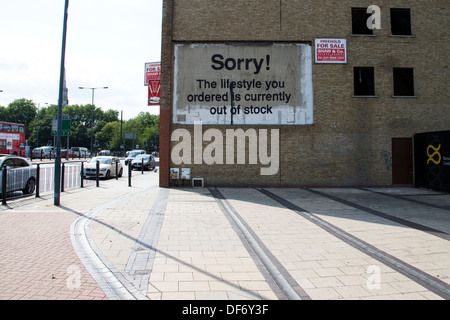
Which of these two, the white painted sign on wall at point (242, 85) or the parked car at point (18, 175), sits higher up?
the white painted sign on wall at point (242, 85)

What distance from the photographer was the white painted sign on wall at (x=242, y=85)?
48.4 feet

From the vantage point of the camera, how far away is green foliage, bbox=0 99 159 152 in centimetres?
7794

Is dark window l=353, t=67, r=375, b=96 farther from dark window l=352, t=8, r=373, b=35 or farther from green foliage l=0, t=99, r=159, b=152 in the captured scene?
green foliage l=0, t=99, r=159, b=152

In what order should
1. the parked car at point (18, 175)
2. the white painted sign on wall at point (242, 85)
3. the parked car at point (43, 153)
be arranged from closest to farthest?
1. the parked car at point (18, 175)
2. the white painted sign on wall at point (242, 85)
3. the parked car at point (43, 153)

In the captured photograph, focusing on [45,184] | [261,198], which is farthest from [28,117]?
[261,198]

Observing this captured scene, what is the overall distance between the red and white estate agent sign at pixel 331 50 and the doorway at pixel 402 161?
5.00 meters

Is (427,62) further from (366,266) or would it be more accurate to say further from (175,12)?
(366,266)

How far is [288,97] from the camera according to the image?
48.8 ft

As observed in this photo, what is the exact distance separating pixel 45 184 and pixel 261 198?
10.5 metres
